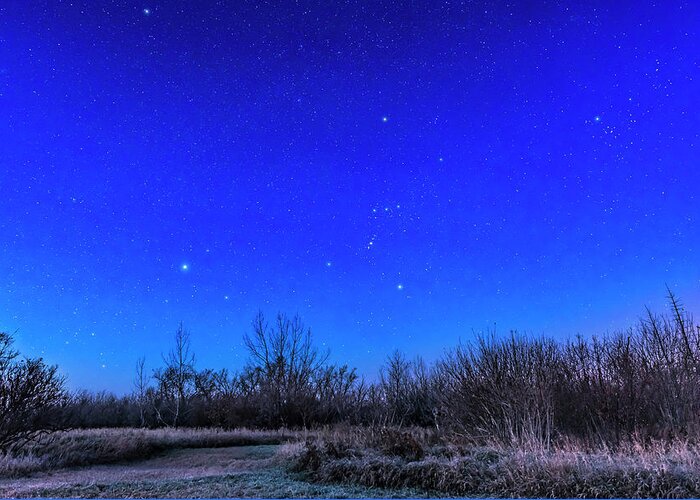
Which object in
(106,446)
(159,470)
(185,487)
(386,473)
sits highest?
(106,446)

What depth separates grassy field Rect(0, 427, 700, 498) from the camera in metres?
9.09

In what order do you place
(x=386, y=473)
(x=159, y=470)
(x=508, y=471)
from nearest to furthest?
(x=508, y=471) → (x=386, y=473) → (x=159, y=470)

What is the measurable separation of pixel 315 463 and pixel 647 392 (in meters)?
10.8

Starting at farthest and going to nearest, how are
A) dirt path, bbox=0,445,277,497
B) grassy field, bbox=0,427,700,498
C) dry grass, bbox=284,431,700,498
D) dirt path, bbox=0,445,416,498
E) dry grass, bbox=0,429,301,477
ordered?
dry grass, bbox=0,429,301,477
dirt path, bbox=0,445,277,497
dirt path, bbox=0,445,416,498
grassy field, bbox=0,427,700,498
dry grass, bbox=284,431,700,498

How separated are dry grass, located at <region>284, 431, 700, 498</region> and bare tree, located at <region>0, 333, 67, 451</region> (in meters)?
8.53

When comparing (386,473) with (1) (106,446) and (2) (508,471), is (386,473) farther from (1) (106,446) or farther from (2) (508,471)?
(1) (106,446)

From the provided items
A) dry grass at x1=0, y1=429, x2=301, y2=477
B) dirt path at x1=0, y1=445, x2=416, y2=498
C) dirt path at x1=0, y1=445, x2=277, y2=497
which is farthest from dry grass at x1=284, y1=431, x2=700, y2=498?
dry grass at x1=0, y1=429, x2=301, y2=477

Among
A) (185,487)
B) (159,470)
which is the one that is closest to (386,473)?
(185,487)

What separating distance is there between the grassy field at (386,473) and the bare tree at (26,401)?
70 cm

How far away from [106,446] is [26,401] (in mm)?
3206

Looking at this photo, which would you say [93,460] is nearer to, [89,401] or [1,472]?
[1,472]

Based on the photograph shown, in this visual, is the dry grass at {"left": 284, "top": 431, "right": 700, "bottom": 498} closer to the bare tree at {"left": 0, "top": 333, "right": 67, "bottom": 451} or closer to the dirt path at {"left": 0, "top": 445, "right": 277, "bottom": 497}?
the dirt path at {"left": 0, "top": 445, "right": 277, "bottom": 497}

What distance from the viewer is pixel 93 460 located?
54.7ft

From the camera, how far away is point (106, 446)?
57.9 ft
